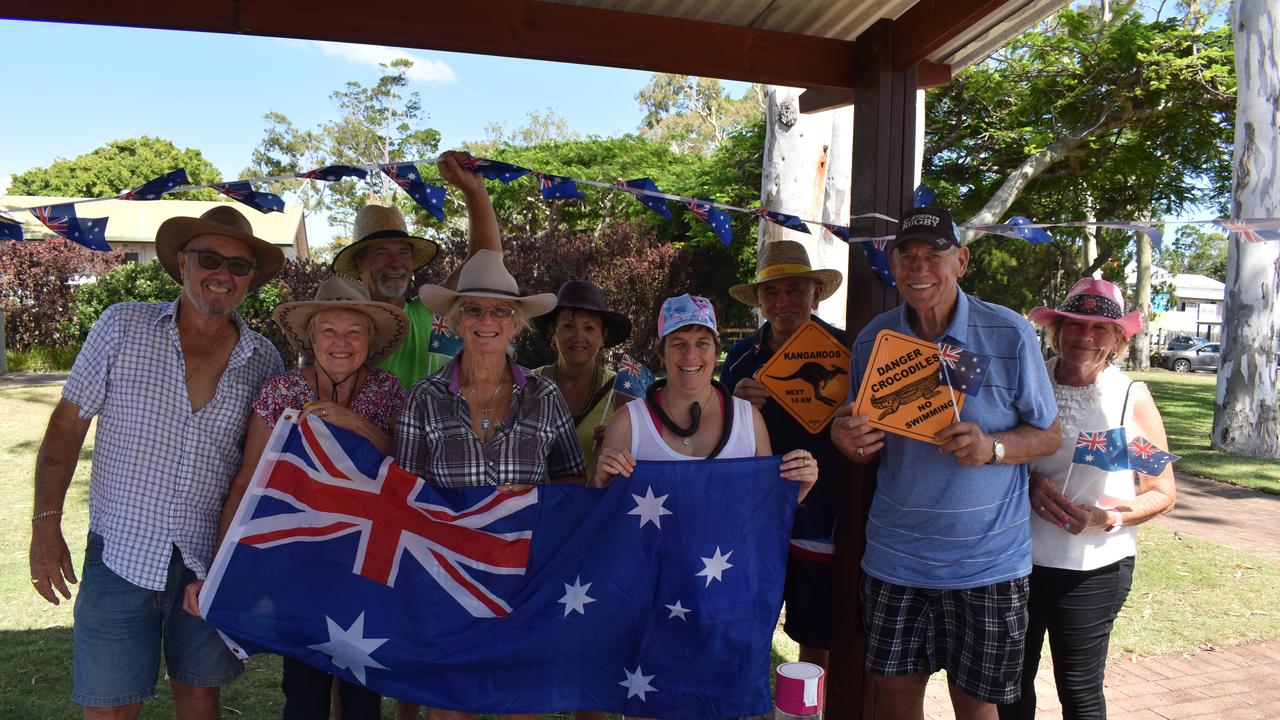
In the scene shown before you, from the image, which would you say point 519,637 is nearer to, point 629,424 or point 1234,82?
point 629,424

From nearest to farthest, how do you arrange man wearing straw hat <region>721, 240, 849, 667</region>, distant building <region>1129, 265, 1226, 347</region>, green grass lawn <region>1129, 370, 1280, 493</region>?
man wearing straw hat <region>721, 240, 849, 667</region> < green grass lawn <region>1129, 370, 1280, 493</region> < distant building <region>1129, 265, 1226, 347</region>

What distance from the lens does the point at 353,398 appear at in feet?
10.6

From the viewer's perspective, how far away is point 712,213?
4.24 metres

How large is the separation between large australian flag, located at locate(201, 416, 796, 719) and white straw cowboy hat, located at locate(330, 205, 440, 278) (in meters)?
1.38

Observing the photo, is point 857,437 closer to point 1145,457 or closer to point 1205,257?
point 1145,457

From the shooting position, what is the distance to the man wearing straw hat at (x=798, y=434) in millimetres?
3662

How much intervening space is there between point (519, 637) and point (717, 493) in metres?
0.90

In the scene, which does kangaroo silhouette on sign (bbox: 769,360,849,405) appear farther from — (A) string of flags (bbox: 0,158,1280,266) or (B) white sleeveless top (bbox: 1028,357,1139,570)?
(B) white sleeveless top (bbox: 1028,357,1139,570)

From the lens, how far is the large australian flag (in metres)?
3.03

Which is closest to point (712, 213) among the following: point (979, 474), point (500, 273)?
point (500, 273)

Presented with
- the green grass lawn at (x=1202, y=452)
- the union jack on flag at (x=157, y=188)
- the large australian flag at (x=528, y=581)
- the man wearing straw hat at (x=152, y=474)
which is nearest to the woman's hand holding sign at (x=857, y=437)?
the large australian flag at (x=528, y=581)

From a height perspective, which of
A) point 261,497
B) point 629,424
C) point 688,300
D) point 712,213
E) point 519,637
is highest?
point 712,213

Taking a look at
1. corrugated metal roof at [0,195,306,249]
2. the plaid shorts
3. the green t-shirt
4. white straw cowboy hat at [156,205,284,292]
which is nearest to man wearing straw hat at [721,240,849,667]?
the plaid shorts

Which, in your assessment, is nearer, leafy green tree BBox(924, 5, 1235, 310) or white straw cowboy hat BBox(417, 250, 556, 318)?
white straw cowboy hat BBox(417, 250, 556, 318)
